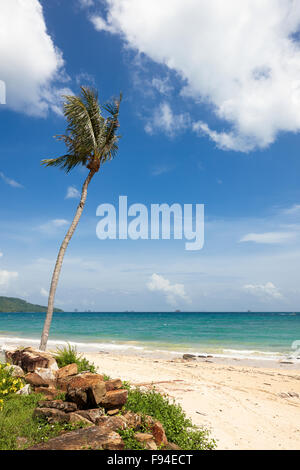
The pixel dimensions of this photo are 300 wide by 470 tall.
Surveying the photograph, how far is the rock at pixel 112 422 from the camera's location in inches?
226

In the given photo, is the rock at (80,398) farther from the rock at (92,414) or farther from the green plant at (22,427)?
the green plant at (22,427)

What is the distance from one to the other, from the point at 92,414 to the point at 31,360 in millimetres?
3694

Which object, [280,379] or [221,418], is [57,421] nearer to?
[221,418]

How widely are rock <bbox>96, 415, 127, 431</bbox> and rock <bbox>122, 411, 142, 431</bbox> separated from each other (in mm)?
183

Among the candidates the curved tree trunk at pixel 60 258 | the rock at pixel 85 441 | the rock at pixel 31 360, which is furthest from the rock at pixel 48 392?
the curved tree trunk at pixel 60 258

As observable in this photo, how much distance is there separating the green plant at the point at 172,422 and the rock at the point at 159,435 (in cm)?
33

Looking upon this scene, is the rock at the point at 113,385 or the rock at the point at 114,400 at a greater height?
the rock at the point at 113,385

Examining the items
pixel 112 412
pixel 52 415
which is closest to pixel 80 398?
pixel 52 415

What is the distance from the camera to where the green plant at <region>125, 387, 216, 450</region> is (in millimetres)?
6184

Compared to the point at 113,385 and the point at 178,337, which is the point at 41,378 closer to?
the point at 113,385

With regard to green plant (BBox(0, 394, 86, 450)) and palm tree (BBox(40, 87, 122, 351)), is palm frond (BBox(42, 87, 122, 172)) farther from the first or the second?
green plant (BBox(0, 394, 86, 450))

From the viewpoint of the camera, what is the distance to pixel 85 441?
16.9 ft
